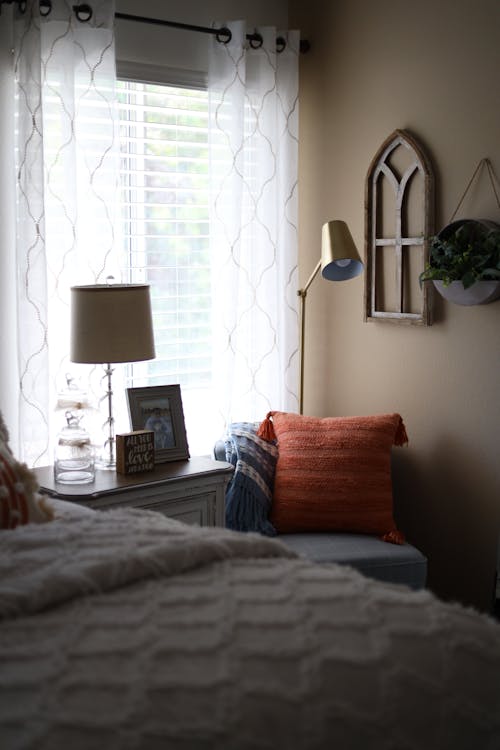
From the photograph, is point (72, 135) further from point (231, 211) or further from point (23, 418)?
point (23, 418)

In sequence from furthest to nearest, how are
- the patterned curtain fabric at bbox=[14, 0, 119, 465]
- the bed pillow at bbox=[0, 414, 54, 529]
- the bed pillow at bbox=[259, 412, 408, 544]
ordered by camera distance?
the bed pillow at bbox=[259, 412, 408, 544] < the patterned curtain fabric at bbox=[14, 0, 119, 465] < the bed pillow at bbox=[0, 414, 54, 529]

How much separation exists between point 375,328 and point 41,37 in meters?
1.63

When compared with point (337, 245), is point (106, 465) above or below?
below

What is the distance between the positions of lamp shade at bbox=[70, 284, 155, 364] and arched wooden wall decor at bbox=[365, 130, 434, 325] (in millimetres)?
1086

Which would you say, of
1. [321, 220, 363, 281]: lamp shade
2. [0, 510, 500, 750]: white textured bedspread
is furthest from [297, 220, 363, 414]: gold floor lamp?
[0, 510, 500, 750]: white textured bedspread

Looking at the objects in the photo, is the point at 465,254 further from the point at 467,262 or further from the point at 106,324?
the point at 106,324

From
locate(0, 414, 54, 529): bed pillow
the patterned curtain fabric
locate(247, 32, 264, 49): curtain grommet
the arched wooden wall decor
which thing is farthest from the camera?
locate(247, 32, 264, 49): curtain grommet

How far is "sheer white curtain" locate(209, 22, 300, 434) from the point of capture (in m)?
→ 3.40

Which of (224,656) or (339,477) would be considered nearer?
(224,656)

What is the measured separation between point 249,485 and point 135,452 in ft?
1.54

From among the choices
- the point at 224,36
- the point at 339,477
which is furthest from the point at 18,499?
the point at 224,36

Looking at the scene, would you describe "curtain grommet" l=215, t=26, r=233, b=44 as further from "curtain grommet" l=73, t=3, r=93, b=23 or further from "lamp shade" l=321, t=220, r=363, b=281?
"lamp shade" l=321, t=220, r=363, b=281

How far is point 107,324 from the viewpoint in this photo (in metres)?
2.69

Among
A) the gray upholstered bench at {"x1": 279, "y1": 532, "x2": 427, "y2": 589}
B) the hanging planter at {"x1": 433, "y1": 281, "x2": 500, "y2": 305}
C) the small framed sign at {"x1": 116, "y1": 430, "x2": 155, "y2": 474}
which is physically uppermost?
the hanging planter at {"x1": 433, "y1": 281, "x2": 500, "y2": 305}
